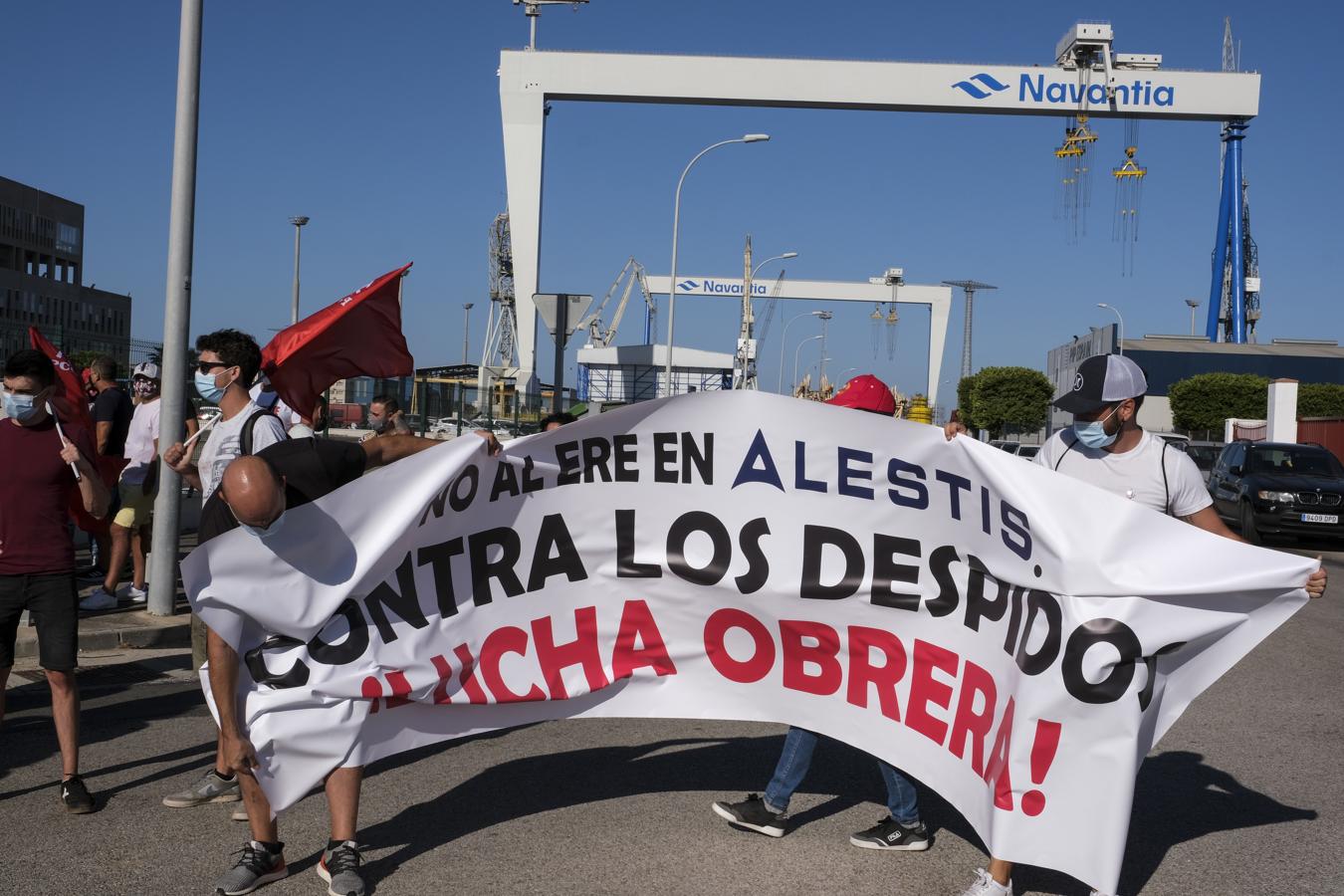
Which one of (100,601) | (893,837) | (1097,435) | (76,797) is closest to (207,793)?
(76,797)

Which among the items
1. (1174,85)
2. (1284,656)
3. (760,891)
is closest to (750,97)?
(1174,85)

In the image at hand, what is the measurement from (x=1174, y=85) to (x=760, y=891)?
3824cm

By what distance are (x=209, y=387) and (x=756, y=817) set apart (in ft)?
9.24

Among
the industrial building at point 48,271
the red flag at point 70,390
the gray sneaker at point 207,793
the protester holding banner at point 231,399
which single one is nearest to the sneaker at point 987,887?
the gray sneaker at point 207,793

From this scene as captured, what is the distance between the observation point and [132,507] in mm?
10414

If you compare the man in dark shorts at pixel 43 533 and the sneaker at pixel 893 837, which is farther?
the man in dark shorts at pixel 43 533

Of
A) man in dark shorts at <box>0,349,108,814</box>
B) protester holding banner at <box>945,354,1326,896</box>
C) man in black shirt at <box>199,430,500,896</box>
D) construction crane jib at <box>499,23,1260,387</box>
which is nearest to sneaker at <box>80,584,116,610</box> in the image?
man in dark shorts at <box>0,349,108,814</box>

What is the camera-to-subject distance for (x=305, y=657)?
14.4 feet

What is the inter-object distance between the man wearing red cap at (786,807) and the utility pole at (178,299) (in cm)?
599

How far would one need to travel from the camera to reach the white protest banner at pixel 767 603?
14.1ft

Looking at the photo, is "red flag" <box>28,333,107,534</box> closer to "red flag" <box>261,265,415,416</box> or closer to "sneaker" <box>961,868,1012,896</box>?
"red flag" <box>261,265,415,416</box>

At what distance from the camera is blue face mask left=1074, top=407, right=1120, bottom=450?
4.74m

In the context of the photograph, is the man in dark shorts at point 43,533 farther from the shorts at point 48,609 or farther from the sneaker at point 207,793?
the sneaker at point 207,793

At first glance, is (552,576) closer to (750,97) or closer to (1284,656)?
(1284,656)
